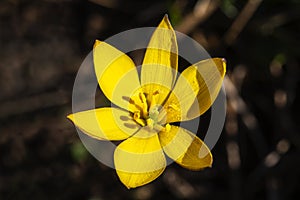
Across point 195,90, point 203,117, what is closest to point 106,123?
point 195,90

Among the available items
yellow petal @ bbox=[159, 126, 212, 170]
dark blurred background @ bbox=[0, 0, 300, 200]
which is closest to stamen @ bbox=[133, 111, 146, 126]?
yellow petal @ bbox=[159, 126, 212, 170]

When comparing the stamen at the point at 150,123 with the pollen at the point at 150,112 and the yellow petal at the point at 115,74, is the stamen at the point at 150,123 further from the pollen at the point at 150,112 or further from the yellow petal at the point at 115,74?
the yellow petal at the point at 115,74

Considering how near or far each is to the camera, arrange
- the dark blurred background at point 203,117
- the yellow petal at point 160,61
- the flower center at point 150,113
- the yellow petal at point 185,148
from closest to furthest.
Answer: the yellow petal at point 185,148
the yellow petal at point 160,61
the flower center at point 150,113
the dark blurred background at point 203,117

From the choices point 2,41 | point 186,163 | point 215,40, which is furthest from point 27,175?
point 186,163

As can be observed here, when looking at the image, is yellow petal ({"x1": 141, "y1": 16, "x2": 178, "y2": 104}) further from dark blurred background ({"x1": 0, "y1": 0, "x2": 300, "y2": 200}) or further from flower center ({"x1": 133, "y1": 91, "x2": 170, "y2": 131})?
dark blurred background ({"x1": 0, "y1": 0, "x2": 300, "y2": 200})

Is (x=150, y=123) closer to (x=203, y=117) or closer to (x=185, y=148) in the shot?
(x=185, y=148)

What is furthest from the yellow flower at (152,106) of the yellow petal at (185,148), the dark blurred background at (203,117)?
the dark blurred background at (203,117)
